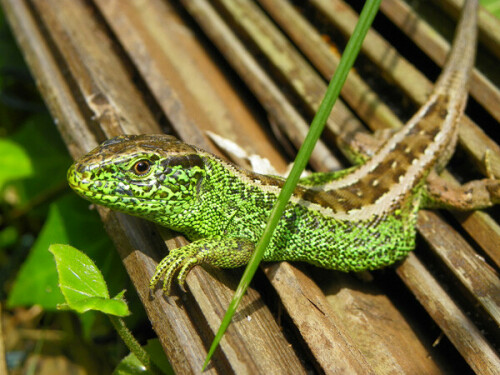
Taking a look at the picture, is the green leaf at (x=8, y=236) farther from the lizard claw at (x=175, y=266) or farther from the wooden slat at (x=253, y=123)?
the lizard claw at (x=175, y=266)

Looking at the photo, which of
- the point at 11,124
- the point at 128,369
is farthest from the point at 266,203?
the point at 11,124

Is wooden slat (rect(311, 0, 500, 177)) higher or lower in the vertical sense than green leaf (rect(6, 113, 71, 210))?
lower

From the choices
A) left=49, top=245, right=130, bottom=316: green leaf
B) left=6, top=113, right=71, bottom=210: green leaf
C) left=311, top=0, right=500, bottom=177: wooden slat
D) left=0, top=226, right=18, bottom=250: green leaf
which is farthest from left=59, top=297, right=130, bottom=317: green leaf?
left=0, top=226, right=18, bottom=250: green leaf

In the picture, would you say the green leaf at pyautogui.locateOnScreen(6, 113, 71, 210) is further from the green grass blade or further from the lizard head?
the green grass blade

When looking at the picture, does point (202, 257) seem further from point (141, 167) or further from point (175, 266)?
point (141, 167)

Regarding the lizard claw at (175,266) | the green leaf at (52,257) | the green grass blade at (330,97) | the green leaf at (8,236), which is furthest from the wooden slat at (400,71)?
the green leaf at (8,236)

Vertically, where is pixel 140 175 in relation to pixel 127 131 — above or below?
below

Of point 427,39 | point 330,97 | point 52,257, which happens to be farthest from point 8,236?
point 427,39

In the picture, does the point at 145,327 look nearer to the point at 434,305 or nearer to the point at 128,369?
the point at 128,369
